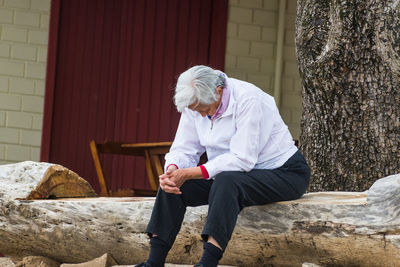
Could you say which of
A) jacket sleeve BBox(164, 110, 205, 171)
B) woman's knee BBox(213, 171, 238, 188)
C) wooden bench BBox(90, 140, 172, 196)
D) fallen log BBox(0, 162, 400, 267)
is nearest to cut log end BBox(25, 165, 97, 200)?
fallen log BBox(0, 162, 400, 267)

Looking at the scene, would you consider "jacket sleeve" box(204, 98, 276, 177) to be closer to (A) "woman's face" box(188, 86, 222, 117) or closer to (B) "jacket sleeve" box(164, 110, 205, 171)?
(A) "woman's face" box(188, 86, 222, 117)

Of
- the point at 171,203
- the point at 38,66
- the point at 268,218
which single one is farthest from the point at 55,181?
the point at 38,66

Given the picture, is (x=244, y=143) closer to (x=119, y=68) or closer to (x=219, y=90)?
(x=219, y=90)

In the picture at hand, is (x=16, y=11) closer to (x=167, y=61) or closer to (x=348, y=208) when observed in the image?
(x=167, y=61)

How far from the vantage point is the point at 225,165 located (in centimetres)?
400

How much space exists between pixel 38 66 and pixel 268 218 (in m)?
4.45

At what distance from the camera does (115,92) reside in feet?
26.8

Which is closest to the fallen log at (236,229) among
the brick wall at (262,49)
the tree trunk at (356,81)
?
the tree trunk at (356,81)

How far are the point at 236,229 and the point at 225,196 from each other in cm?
42

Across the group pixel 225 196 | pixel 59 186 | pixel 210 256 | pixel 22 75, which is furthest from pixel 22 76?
pixel 210 256

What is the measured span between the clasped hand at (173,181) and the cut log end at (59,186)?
110 cm

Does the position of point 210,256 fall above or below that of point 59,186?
below

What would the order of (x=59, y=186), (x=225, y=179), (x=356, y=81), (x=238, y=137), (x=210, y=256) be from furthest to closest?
1. (x=356, y=81)
2. (x=59, y=186)
3. (x=238, y=137)
4. (x=225, y=179)
5. (x=210, y=256)

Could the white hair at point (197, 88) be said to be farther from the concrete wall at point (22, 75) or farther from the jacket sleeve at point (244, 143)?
the concrete wall at point (22, 75)
